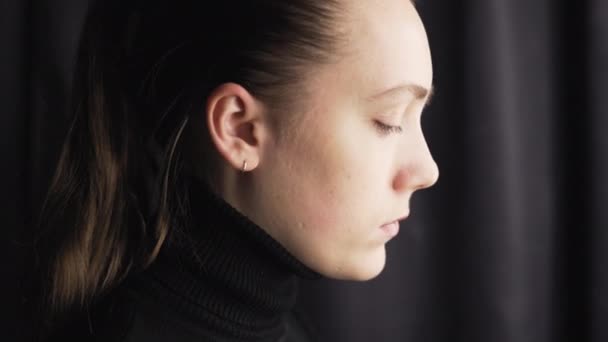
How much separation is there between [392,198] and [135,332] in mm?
427

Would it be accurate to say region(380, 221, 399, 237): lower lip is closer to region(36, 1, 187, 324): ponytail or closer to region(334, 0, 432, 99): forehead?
region(334, 0, 432, 99): forehead

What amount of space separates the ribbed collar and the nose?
20cm

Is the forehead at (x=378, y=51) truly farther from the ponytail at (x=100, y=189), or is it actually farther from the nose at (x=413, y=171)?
the ponytail at (x=100, y=189)

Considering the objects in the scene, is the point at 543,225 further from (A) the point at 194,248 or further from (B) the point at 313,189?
(A) the point at 194,248

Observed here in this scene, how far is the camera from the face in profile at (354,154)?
29.2 inches

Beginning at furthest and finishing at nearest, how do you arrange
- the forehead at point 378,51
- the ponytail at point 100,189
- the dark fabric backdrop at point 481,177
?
1. the dark fabric backdrop at point 481,177
2. the ponytail at point 100,189
3. the forehead at point 378,51

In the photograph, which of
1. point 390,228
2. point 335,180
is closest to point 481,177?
point 390,228

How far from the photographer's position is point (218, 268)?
0.80 meters

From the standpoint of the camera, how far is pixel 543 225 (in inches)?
45.5

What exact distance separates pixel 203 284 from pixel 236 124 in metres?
0.25


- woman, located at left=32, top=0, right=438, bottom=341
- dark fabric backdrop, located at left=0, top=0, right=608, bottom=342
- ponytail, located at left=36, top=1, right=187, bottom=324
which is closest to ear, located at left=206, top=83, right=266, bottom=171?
woman, located at left=32, top=0, right=438, bottom=341

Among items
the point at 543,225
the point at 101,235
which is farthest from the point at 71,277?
the point at 543,225

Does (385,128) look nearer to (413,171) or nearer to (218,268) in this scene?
(413,171)

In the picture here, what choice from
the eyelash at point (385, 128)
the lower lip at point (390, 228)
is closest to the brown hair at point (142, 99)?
the eyelash at point (385, 128)
